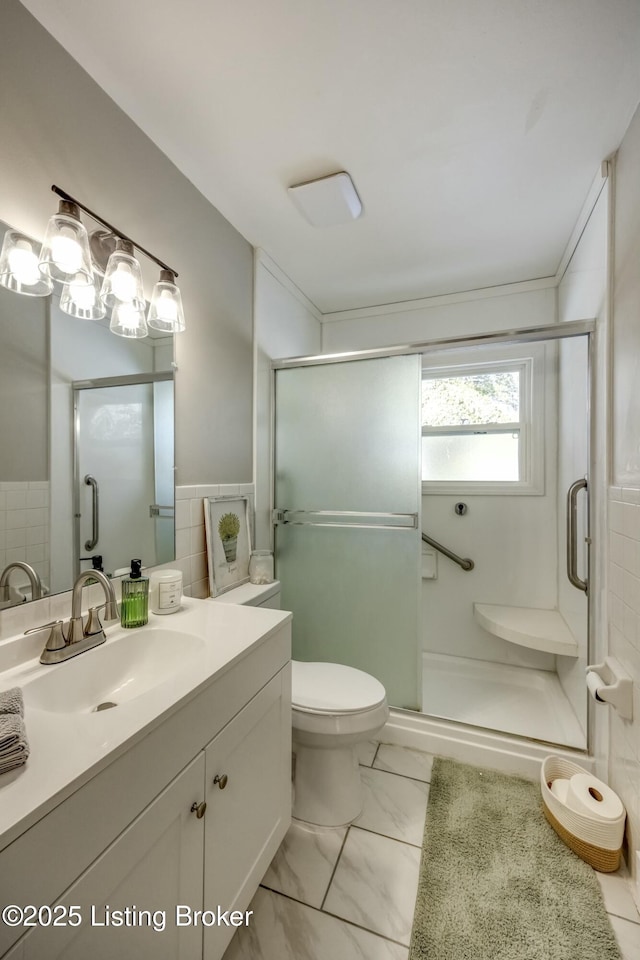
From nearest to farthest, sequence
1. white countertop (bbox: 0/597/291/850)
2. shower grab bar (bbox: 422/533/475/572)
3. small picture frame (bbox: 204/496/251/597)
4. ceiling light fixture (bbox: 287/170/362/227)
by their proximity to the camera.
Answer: white countertop (bbox: 0/597/291/850)
ceiling light fixture (bbox: 287/170/362/227)
small picture frame (bbox: 204/496/251/597)
shower grab bar (bbox: 422/533/475/572)

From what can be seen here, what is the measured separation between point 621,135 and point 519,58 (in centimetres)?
51

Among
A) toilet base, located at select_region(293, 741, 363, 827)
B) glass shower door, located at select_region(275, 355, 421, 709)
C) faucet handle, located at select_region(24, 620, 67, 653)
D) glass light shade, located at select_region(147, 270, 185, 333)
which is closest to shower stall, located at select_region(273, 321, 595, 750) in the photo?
glass shower door, located at select_region(275, 355, 421, 709)

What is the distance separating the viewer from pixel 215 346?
168 cm

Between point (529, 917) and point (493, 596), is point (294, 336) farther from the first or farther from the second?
point (529, 917)

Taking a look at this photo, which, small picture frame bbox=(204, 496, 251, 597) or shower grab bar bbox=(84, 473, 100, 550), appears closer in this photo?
shower grab bar bbox=(84, 473, 100, 550)

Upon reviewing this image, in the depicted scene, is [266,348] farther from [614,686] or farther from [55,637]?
[614,686]

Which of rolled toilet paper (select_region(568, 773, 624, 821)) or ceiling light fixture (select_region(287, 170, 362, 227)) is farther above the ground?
ceiling light fixture (select_region(287, 170, 362, 227))

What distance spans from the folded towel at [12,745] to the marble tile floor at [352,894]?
0.92 metres

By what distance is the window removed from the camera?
2.36 m

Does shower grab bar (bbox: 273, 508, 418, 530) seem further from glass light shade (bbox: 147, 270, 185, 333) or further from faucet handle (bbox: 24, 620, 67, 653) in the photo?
faucet handle (bbox: 24, 620, 67, 653)

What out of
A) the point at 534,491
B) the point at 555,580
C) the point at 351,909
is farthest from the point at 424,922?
the point at 534,491

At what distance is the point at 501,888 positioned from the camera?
1154 millimetres

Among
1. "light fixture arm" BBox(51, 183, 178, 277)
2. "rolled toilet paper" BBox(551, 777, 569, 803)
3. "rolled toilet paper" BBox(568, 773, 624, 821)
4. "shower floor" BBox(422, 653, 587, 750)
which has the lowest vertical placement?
"shower floor" BBox(422, 653, 587, 750)

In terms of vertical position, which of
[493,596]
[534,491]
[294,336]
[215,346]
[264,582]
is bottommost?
[493,596]
